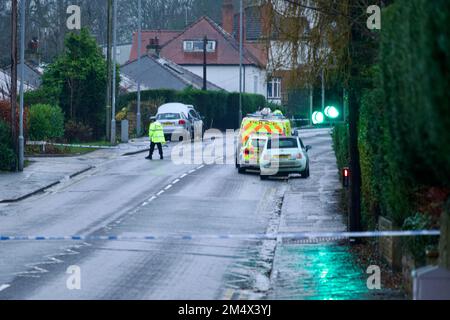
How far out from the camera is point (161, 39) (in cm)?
9369

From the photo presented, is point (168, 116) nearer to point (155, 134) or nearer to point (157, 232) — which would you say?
point (155, 134)

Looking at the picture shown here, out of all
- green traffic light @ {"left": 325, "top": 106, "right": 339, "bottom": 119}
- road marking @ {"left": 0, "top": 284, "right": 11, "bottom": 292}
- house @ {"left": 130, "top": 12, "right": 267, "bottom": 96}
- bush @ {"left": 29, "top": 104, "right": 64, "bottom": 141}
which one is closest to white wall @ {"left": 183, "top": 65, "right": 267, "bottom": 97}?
house @ {"left": 130, "top": 12, "right": 267, "bottom": 96}

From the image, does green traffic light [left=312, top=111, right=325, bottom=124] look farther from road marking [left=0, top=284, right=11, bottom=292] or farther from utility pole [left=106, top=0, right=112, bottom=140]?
utility pole [left=106, top=0, right=112, bottom=140]

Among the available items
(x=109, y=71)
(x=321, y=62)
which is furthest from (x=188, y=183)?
(x=109, y=71)

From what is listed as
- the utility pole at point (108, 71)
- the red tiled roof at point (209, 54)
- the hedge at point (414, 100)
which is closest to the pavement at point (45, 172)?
the utility pole at point (108, 71)

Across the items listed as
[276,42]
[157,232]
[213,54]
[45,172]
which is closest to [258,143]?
[45,172]

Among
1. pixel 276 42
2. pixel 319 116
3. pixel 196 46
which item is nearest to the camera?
pixel 319 116

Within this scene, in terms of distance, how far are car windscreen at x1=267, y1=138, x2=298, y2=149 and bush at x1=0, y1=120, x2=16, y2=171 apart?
28.6 feet

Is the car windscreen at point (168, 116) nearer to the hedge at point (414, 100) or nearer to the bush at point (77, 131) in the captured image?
the bush at point (77, 131)

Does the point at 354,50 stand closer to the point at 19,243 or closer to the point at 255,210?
the point at 19,243

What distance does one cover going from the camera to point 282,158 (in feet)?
114

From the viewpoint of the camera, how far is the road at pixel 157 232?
15.6 metres

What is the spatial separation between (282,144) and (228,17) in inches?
2396

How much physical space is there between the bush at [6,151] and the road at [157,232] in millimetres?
2552
